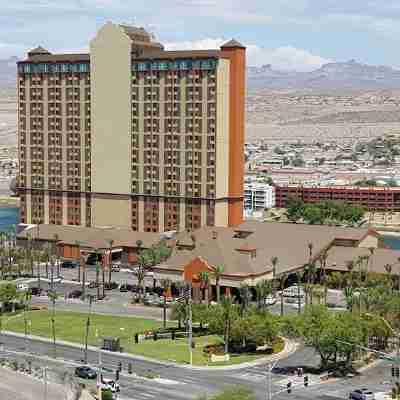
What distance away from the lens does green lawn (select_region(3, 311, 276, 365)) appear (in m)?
105

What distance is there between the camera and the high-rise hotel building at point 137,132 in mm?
178625

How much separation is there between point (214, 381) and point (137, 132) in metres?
97.4

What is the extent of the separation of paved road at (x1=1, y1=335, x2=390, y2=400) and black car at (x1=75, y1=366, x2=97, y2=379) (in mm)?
2745

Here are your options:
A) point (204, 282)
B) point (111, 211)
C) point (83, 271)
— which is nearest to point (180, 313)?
point (204, 282)

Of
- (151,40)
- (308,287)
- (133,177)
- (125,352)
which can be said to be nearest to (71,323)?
(125,352)

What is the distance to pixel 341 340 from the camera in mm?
96375

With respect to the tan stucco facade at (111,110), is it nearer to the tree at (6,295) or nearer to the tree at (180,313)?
the tree at (6,295)

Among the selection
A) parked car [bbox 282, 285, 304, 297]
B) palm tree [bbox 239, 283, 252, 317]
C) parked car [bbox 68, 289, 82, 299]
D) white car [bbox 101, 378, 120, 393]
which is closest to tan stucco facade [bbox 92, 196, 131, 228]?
parked car [bbox 68, 289, 82, 299]

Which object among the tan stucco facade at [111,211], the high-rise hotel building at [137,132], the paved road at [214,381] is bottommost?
the paved road at [214,381]

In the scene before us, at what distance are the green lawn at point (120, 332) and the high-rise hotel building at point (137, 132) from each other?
57632 mm

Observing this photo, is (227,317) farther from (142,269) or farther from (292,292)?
(142,269)

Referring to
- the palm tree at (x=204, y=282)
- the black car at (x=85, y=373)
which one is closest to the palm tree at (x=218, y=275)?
the palm tree at (x=204, y=282)

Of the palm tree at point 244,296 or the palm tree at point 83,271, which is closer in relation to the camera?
the palm tree at point 244,296

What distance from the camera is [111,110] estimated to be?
616ft
